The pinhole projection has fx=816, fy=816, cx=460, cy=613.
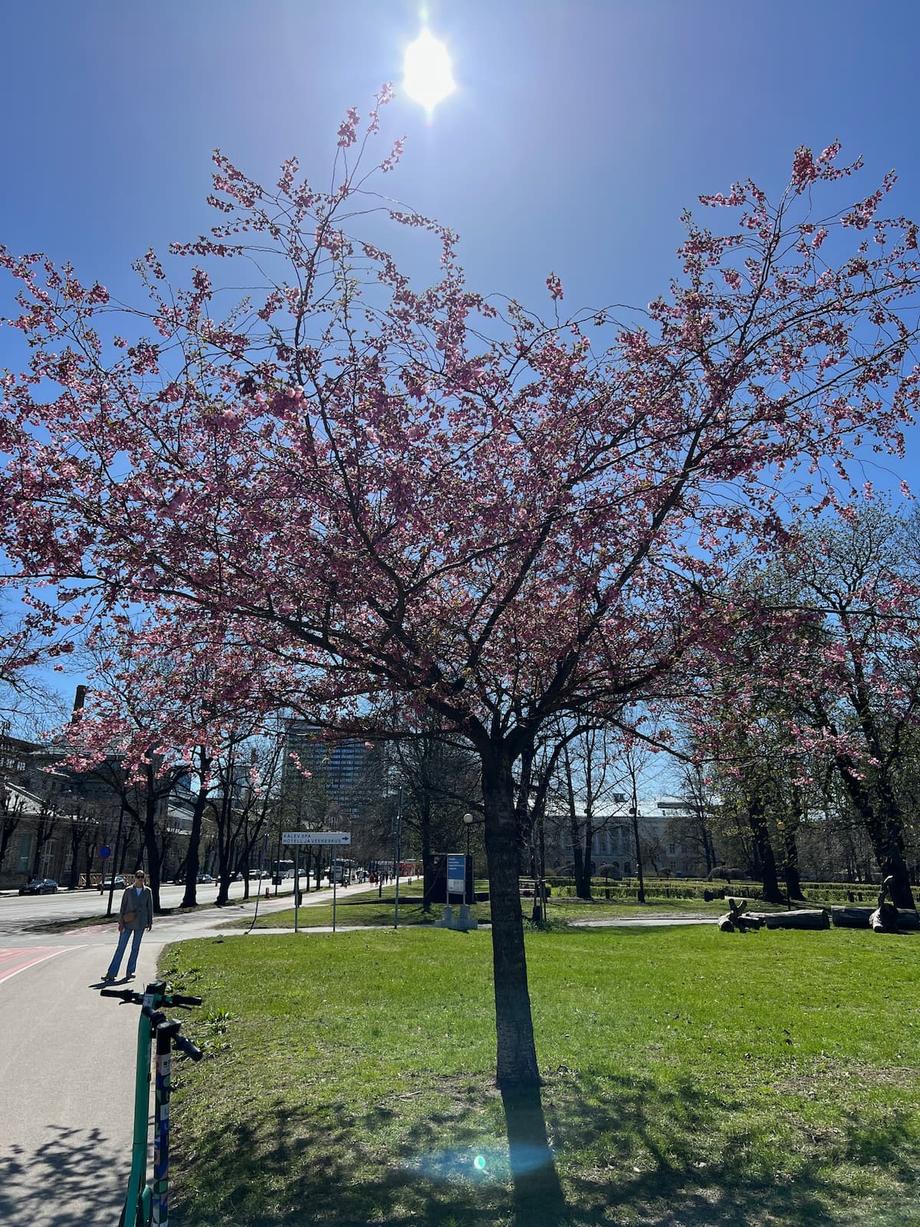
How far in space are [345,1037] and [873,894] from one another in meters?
41.8

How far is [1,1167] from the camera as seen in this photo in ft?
17.4

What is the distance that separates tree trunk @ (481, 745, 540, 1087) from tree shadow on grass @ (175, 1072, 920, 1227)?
0.33m

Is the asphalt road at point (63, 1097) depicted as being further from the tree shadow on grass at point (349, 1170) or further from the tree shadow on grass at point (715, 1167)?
the tree shadow on grass at point (715, 1167)

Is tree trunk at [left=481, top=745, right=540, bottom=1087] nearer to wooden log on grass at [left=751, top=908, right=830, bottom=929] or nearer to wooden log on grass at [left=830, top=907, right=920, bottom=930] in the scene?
wooden log on grass at [left=751, top=908, right=830, bottom=929]

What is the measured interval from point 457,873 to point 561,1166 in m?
23.2

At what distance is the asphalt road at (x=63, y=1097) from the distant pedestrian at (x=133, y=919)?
16.8 inches

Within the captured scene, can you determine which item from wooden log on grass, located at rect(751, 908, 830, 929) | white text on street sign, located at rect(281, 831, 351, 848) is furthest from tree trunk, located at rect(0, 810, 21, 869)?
wooden log on grass, located at rect(751, 908, 830, 929)

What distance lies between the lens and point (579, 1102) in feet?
20.6

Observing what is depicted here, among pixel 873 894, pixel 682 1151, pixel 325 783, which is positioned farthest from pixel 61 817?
pixel 682 1151

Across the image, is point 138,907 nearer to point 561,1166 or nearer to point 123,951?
point 123,951

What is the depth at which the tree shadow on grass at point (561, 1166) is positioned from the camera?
443 cm

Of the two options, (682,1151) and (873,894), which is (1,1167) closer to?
(682,1151)

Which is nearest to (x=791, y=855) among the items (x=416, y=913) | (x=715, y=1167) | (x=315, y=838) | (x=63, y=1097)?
(x=416, y=913)

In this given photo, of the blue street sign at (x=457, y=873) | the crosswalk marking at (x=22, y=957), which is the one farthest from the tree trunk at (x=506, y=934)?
the blue street sign at (x=457, y=873)
